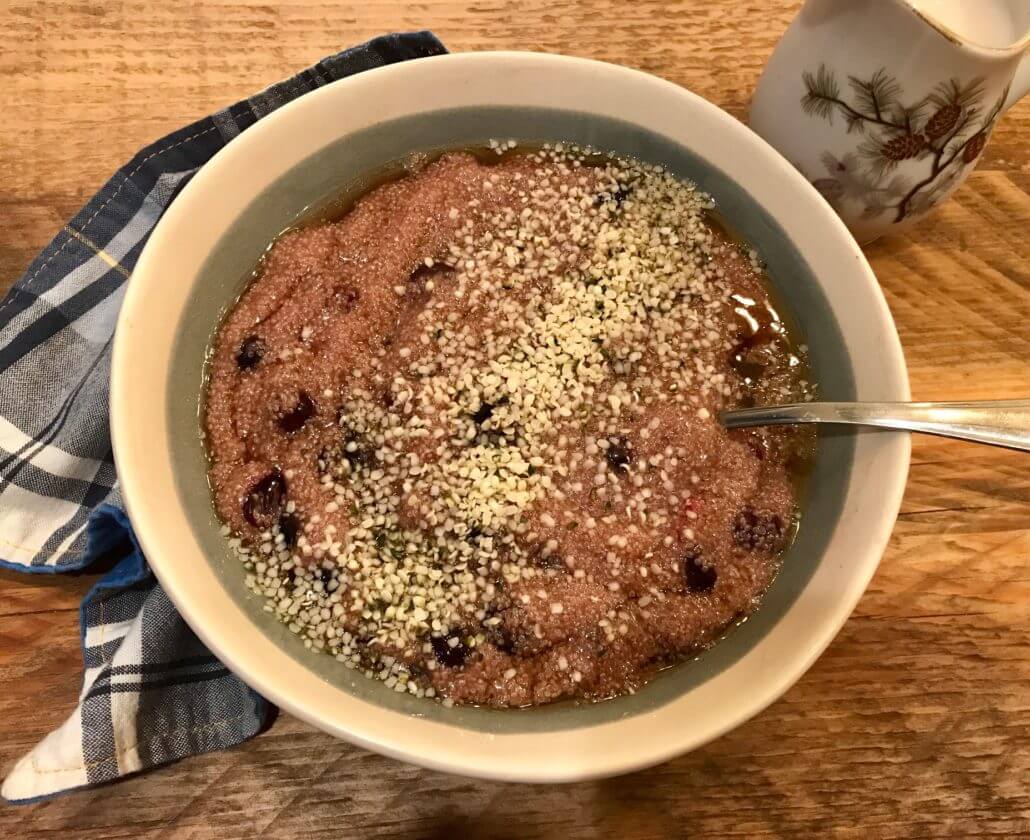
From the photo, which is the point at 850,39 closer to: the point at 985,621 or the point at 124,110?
the point at 985,621

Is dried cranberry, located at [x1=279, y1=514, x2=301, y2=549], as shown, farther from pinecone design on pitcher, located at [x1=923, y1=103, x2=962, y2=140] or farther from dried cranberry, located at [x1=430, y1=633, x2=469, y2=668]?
pinecone design on pitcher, located at [x1=923, y1=103, x2=962, y2=140]

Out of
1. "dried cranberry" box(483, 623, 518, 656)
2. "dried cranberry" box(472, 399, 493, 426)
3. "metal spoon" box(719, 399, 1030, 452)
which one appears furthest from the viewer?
"dried cranberry" box(472, 399, 493, 426)

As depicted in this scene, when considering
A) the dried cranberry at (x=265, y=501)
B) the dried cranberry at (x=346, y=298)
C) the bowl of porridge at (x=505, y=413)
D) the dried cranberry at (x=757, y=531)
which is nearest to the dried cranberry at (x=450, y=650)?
the bowl of porridge at (x=505, y=413)

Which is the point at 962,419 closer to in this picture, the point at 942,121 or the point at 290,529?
the point at 942,121

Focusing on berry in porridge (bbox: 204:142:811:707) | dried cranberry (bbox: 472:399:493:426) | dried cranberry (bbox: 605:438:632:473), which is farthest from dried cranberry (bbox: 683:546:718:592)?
dried cranberry (bbox: 472:399:493:426)

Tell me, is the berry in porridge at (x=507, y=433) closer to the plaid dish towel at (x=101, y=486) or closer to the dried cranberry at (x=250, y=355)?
the dried cranberry at (x=250, y=355)

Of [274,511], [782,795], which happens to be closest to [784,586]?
[782,795]

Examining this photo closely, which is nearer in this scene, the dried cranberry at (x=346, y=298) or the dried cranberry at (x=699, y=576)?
the dried cranberry at (x=699, y=576)
